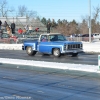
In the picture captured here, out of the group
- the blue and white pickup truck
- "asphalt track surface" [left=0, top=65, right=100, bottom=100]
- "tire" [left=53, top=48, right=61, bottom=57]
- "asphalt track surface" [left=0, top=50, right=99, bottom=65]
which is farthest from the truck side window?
"asphalt track surface" [left=0, top=65, right=100, bottom=100]

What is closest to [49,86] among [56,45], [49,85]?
[49,85]

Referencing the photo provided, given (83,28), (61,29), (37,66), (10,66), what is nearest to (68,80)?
(37,66)

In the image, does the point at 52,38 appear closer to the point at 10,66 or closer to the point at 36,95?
the point at 10,66

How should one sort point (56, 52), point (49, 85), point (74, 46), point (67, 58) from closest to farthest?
point (49, 85)
point (67, 58)
point (74, 46)
point (56, 52)

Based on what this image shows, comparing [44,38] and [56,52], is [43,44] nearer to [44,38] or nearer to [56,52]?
[44,38]

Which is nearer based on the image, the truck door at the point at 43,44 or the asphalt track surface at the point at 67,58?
the asphalt track surface at the point at 67,58

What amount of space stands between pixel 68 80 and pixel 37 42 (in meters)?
13.5

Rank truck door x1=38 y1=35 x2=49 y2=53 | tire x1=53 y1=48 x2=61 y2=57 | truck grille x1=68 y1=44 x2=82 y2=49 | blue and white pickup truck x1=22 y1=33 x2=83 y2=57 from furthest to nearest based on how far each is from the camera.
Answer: truck door x1=38 y1=35 x2=49 y2=53 → tire x1=53 y1=48 x2=61 y2=57 → truck grille x1=68 y1=44 x2=82 y2=49 → blue and white pickup truck x1=22 y1=33 x2=83 y2=57

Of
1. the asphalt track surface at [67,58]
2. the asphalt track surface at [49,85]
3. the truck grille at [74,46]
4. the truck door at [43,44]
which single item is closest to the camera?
the asphalt track surface at [49,85]

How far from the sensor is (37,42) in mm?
24703

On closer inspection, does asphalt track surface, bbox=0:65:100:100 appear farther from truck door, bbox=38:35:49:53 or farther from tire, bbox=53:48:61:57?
truck door, bbox=38:35:49:53

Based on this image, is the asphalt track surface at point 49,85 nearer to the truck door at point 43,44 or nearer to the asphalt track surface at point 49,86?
the asphalt track surface at point 49,86

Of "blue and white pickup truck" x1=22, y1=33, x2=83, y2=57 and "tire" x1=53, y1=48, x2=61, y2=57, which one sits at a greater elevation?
"blue and white pickup truck" x1=22, y1=33, x2=83, y2=57

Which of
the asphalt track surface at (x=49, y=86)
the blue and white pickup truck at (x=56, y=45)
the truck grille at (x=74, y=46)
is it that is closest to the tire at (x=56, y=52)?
the blue and white pickup truck at (x=56, y=45)
